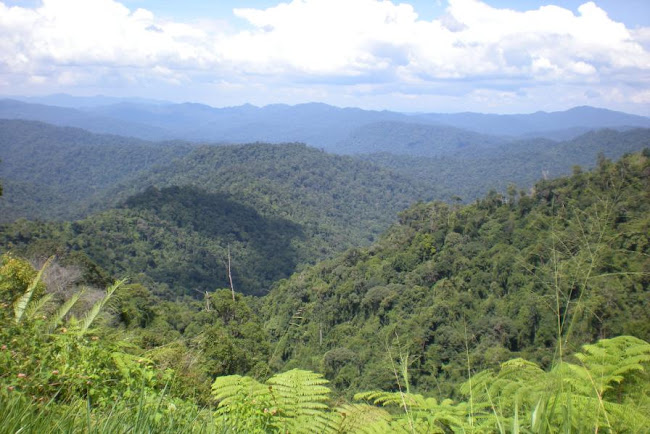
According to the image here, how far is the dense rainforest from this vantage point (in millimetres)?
2008

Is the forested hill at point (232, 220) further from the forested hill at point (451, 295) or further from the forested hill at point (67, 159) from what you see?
the forested hill at point (67, 159)

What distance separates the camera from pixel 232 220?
69938mm

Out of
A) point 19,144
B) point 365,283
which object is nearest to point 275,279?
point 365,283

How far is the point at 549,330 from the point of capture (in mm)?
20094

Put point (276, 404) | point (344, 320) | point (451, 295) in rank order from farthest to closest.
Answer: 1. point (344, 320)
2. point (451, 295)
3. point (276, 404)

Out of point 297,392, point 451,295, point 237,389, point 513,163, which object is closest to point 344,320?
point 451,295

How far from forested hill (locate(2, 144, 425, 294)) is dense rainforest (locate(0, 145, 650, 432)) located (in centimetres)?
47

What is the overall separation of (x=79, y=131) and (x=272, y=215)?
16199 centimetres

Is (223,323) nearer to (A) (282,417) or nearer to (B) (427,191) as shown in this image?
(A) (282,417)

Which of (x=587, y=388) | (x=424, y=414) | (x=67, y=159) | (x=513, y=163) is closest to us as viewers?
(x=424, y=414)

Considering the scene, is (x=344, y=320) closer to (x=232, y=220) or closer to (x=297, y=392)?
(x=297, y=392)

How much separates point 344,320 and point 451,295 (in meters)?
8.55

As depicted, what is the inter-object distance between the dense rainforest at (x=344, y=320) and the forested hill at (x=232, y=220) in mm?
470

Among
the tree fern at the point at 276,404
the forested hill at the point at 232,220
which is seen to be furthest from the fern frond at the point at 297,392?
the forested hill at the point at 232,220
